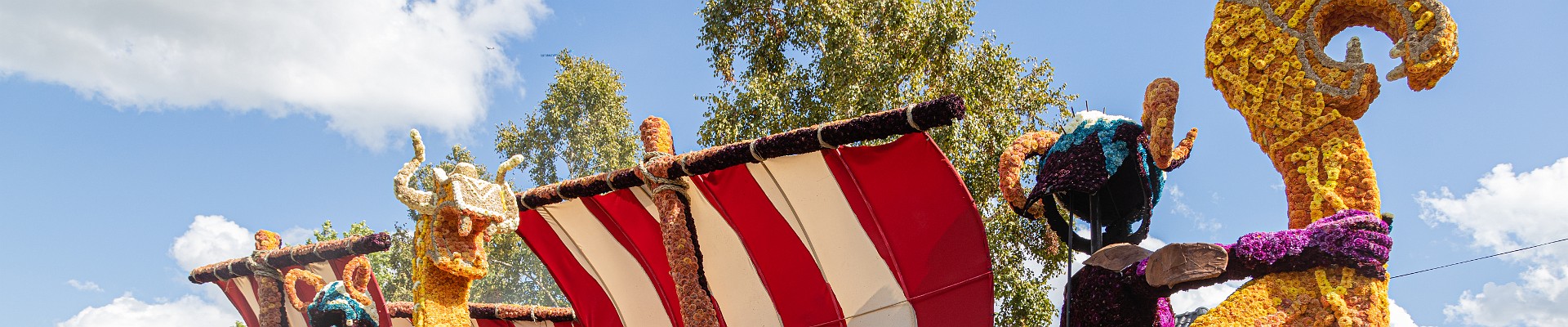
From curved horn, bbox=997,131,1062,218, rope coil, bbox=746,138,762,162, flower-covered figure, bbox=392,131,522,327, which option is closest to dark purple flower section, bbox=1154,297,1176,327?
curved horn, bbox=997,131,1062,218

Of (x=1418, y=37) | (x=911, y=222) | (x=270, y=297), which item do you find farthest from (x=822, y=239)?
(x=270, y=297)

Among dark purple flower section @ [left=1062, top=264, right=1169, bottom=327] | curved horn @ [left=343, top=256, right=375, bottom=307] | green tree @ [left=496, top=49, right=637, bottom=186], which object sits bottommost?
dark purple flower section @ [left=1062, top=264, right=1169, bottom=327]

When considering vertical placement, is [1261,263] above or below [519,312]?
below

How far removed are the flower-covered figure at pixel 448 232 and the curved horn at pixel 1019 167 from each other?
122 inches

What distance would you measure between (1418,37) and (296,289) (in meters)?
9.07

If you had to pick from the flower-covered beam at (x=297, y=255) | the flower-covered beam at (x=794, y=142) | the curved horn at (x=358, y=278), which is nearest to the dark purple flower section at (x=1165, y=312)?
the flower-covered beam at (x=794, y=142)

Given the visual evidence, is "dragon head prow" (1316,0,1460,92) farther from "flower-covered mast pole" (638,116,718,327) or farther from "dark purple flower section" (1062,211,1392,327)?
"flower-covered mast pole" (638,116,718,327)

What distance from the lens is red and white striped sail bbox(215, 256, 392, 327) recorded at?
9672mm

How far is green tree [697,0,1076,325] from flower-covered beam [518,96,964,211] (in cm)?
392

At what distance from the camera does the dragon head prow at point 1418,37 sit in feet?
15.7

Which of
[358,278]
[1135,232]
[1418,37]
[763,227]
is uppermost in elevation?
[358,278]

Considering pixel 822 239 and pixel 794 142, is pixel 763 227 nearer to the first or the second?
pixel 822 239

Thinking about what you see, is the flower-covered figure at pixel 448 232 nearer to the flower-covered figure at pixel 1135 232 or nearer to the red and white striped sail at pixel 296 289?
the red and white striped sail at pixel 296 289

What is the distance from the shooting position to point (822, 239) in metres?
7.21
